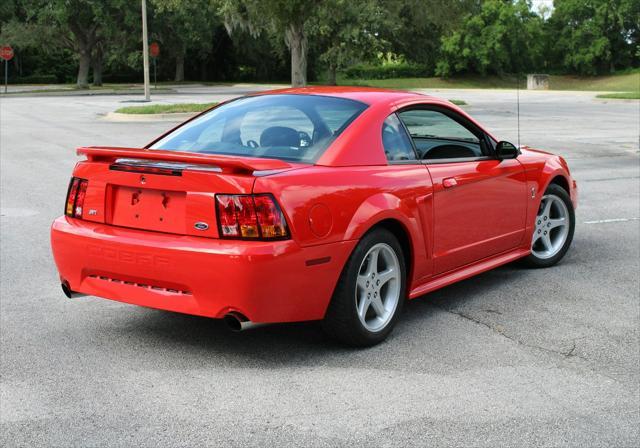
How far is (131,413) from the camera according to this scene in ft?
13.5

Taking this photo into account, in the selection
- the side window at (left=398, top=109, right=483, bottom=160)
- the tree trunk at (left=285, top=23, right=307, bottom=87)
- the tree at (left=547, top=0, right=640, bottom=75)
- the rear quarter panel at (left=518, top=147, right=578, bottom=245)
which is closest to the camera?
the side window at (left=398, top=109, right=483, bottom=160)

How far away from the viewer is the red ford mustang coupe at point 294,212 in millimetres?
4578

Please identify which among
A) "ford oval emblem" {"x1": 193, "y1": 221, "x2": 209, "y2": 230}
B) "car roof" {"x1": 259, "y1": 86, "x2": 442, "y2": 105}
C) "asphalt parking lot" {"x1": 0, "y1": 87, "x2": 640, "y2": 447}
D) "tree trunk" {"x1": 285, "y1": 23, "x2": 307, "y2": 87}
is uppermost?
"tree trunk" {"x1": 285, "y1": 23, "x2": 307, "y2": 87}

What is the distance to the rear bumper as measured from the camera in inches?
178

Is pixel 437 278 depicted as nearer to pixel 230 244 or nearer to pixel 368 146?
pixel 368 146

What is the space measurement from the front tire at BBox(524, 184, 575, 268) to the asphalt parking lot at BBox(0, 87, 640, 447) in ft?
0.43

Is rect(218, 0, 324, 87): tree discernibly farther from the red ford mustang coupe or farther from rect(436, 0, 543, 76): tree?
rect(436, 0, 543, 76): tree

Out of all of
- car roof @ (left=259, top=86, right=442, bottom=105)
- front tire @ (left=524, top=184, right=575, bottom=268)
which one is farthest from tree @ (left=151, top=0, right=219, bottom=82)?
car roof @ (left=259, top=86, right=442, bottom=105)

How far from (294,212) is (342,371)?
0.88 m

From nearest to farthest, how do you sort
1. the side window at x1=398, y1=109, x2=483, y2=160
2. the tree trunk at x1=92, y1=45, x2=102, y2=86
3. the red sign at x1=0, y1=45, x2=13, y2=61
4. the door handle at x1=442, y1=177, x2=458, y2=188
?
the door handle at x1=442, y1=177, x2=458, y2=188 → the side window at x1=398, y1=109, x2=483, y2=160 → the red sign at x1=0, y1=45, x2=13, y2=61 → the tree trunk at x1=92, y1=45, x2=102, y2=86

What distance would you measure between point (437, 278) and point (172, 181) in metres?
1.95

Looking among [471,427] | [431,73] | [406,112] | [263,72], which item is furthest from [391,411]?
[431,73]

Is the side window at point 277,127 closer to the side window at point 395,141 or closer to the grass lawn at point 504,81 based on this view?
the side window at point 395,141

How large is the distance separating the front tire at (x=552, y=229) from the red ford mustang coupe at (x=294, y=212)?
90cm
